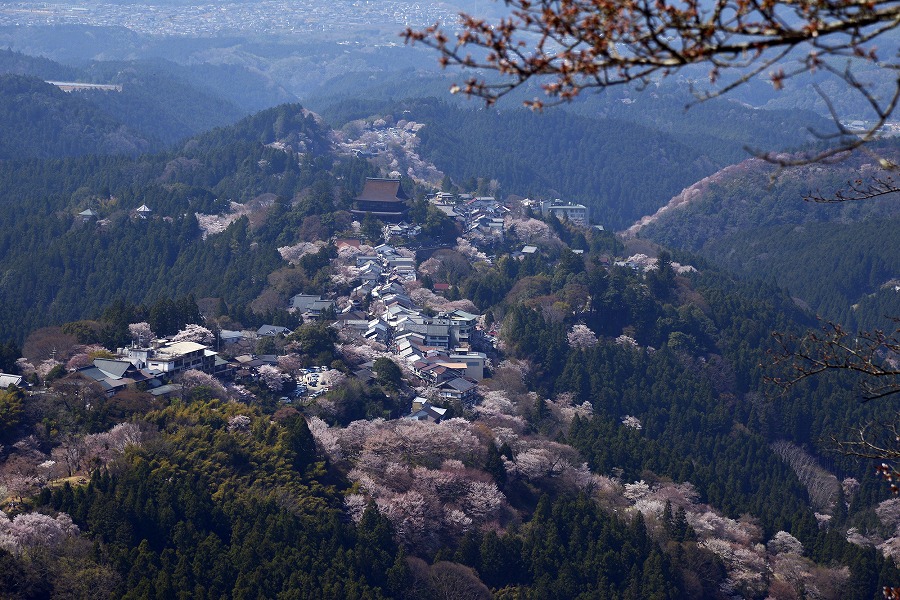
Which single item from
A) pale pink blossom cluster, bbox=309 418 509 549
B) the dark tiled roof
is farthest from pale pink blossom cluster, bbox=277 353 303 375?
the dark tiled roof

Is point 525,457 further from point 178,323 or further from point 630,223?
point 630,223

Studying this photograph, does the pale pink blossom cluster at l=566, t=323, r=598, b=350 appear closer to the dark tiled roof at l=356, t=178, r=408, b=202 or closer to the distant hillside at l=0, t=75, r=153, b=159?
the dark tiled roof at l=356, t=178, r=408, b=202

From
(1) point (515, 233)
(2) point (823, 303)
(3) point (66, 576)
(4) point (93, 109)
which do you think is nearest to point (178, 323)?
(3) point (66, 576)

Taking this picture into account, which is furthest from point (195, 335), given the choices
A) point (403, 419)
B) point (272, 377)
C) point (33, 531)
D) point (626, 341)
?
point (626, 341)

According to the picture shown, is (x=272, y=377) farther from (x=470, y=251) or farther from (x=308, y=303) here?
(x=470, y=251)

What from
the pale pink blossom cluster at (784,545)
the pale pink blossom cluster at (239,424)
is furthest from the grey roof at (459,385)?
the pale pink blossom cluster at (784,545)

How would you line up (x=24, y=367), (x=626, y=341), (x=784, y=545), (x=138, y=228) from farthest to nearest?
(x=138, y=228) < (x=626, y=341) < (x=784, y=545) < (x=24, y=367)
